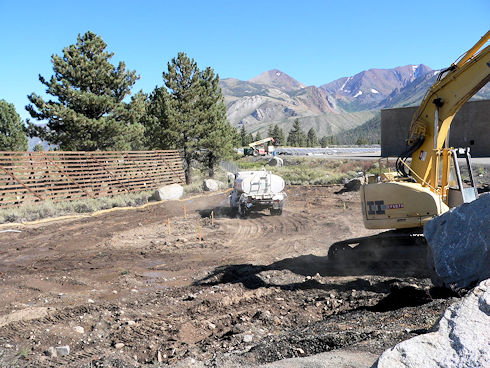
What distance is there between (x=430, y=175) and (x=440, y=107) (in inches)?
58.8

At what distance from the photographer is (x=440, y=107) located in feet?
29.9

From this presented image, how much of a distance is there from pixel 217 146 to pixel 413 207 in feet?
72.2

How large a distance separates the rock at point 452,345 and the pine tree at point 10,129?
1555 inches

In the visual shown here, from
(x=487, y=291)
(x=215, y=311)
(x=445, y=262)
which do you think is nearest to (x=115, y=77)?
(x=215, y=311)

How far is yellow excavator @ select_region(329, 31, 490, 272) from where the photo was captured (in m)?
8.63

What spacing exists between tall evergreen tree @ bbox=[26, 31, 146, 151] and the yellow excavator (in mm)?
18387

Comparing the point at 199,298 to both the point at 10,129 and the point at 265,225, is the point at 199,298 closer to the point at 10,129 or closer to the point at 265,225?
the point at 265,225

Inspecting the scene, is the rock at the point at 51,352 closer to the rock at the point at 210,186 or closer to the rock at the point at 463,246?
the rock at the point at 463,246

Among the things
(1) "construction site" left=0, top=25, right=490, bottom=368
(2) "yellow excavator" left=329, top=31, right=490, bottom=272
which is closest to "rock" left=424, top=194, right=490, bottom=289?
(1) "construction site" left=0, top=25, right=490, bottom=368

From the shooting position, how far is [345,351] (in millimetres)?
4551

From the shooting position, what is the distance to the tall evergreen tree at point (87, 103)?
74.3ft

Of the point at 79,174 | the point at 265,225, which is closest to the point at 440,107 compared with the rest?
the point at 265,225

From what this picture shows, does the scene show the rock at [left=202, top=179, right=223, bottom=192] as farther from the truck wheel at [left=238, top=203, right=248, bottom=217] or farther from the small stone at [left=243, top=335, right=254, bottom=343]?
the small stone at [left=243, top=335, right=254, bottom=343]

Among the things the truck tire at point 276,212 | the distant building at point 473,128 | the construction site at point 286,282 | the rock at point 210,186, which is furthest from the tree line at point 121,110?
the distant building at point 473,128
